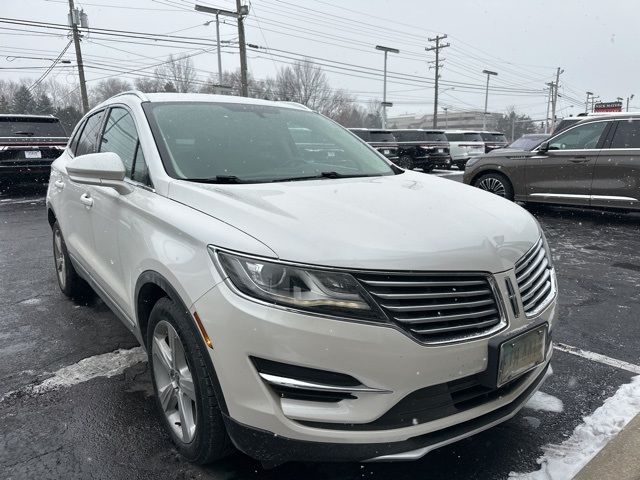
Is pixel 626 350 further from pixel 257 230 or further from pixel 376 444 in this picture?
pixel 257 230

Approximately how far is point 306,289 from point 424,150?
18.4m

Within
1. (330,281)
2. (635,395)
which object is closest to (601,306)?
(635,395)

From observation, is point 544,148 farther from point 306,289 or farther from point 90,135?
point 306,289

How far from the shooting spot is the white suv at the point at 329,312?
174 centimetres

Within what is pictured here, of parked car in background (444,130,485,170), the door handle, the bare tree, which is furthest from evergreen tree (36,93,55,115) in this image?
the door handle

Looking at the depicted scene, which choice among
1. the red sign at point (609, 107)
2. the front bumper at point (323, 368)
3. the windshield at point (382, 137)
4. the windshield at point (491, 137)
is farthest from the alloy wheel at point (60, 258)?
the red sign at point (609, 107)

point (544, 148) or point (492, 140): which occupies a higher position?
point (544, 148)

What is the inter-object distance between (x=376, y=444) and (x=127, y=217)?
5.65 feet

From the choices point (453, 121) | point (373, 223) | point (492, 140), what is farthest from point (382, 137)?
point (453, 121)

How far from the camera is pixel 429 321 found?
1794 millimetres

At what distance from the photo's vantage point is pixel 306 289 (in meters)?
1.76

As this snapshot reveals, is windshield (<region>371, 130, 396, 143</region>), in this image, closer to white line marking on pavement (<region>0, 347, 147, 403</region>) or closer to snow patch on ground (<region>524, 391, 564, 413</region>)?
white line marking on pavement (<region>0, 347, 147, 403</region>)

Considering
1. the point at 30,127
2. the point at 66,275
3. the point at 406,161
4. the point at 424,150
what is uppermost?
the point at 30,127

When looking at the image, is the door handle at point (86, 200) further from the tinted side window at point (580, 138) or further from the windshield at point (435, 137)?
the windshield at point (435, 137)
